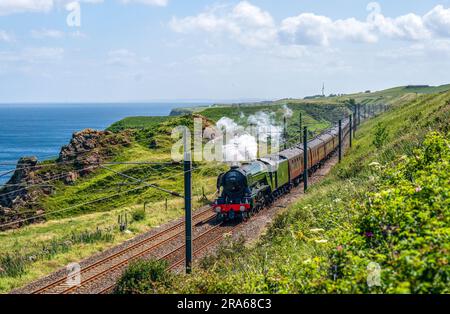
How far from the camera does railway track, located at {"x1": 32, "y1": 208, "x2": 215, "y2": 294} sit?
18.5 metres

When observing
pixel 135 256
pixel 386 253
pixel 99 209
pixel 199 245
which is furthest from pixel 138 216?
pixel 386 253

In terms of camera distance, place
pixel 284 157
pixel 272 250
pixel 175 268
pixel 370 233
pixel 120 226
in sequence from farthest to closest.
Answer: pixel 284 157
pixel 120 226
pixel 175 268
pixel 272 250
pixel 370 233

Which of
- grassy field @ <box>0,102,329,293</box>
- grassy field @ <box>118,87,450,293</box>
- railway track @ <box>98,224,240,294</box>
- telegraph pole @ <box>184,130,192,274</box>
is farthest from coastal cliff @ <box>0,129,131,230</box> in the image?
grassy field @ <box>118,87,450,293</box>

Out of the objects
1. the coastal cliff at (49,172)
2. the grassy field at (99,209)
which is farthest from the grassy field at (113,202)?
the coastal cliff at (49,172)

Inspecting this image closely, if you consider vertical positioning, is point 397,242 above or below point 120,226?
above

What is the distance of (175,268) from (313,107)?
115734 mm

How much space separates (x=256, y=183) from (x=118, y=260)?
11.0 metres

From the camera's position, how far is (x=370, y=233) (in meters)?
10.1

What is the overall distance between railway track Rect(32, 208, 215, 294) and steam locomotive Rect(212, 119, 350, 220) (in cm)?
229

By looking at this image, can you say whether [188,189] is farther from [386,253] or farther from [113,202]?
[113,202]
